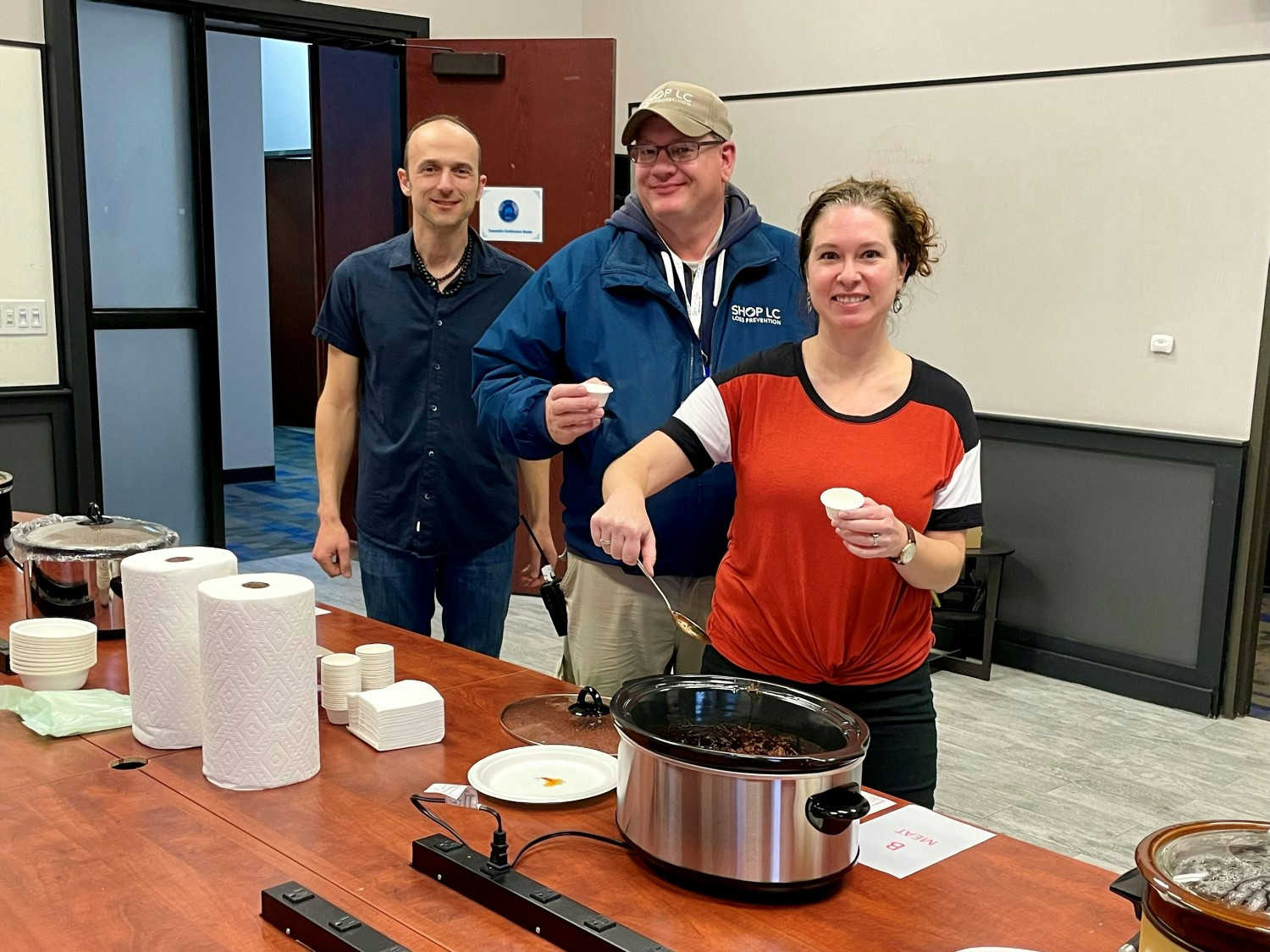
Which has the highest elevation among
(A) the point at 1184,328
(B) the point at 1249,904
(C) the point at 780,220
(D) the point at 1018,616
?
(C) the point at 780,220

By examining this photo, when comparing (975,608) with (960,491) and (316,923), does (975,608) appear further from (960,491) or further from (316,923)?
(316,923)

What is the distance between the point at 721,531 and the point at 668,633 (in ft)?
0.78

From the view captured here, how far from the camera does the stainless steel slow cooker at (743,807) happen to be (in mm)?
1305

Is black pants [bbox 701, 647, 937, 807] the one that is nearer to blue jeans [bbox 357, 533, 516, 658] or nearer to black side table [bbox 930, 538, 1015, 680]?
blue jeans [bbox 357, 533, 516, 658]

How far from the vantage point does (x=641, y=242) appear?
7.70 feet

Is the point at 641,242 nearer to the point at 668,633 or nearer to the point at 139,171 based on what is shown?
the point at 668,633

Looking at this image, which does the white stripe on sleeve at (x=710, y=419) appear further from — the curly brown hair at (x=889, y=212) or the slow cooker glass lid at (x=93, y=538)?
the slow cooker glass lid at (x=93, y=538)

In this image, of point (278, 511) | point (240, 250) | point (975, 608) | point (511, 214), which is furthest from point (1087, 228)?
point (240, 250)

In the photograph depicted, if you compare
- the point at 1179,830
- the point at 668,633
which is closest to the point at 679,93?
the point at 668,633

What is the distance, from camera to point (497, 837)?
4.51 feet

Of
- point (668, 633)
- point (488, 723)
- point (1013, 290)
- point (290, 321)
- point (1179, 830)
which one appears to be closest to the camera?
point (1179, 830)

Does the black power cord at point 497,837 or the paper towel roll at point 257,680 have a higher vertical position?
the paper towel roll at point 257,680

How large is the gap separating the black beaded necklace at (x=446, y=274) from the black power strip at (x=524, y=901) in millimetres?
1718

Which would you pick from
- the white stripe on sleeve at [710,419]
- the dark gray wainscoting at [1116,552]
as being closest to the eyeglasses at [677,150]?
the white stripe on sleeve at [710,419]
